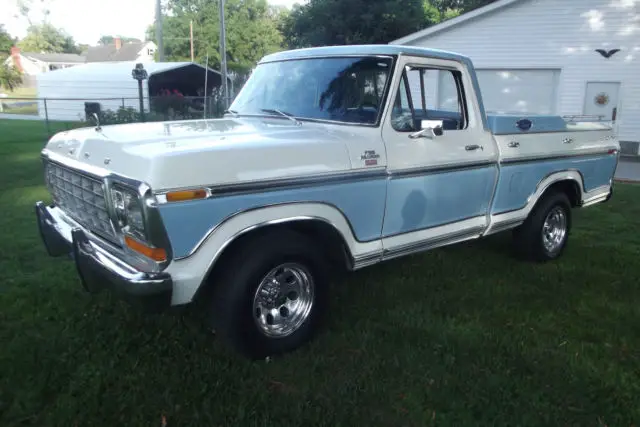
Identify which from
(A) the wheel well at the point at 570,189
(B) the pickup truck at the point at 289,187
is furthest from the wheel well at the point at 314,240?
(A) the wheel well at the point at 570,189

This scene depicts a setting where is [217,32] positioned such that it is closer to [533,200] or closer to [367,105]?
[533,200]

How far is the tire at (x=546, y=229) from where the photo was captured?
5656mm

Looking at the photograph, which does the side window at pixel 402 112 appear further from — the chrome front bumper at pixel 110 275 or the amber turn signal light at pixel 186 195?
the chrome front bumper at pixel 110 275

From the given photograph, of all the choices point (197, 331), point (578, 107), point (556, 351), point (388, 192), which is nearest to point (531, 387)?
point (556, 351)

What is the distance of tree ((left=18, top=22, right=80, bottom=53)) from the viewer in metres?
86.6

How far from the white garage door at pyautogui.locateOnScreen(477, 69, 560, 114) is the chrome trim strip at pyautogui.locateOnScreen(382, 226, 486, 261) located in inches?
475

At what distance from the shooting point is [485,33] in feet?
54.1

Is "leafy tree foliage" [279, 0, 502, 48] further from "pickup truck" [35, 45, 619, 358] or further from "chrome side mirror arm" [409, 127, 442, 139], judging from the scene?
"chrome side mirror arm" [409, 127, 442, 139]

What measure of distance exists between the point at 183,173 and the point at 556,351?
2836 mm

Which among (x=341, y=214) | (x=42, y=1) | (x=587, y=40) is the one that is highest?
(x=42, y=1)

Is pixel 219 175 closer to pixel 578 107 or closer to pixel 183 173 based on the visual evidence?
pixel 183 173

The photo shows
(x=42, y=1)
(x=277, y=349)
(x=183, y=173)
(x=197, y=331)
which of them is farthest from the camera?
(x=42, y=1)

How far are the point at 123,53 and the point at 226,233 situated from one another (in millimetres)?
80375

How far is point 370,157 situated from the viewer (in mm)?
3906
